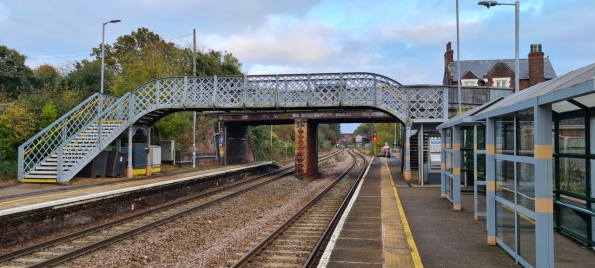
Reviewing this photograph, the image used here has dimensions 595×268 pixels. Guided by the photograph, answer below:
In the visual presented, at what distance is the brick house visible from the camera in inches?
1416

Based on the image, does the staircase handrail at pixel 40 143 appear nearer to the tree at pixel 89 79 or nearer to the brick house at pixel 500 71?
the tree at pixel 89 79

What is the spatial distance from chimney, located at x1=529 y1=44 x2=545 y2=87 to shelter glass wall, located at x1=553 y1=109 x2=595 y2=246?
1241 inches

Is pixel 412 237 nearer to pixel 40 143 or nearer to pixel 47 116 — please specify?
pixel 40 143

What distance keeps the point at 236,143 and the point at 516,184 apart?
100ft

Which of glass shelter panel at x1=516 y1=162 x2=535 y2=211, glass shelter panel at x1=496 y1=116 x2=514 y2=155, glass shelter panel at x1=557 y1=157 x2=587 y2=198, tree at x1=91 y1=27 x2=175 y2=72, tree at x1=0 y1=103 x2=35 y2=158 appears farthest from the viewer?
tree at x1=91 y1=27 x2=175 y2=72

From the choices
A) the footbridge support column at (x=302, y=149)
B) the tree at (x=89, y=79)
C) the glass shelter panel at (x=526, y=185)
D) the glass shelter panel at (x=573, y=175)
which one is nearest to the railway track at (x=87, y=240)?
the glass shelter panel at (x=526, y=185)

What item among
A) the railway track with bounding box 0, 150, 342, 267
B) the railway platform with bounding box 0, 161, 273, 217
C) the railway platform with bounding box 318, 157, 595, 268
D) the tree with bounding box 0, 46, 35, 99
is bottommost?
the railway track with bounding box 0, 150, 342, 267

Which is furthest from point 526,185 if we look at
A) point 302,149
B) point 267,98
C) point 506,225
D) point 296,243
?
point 302,149

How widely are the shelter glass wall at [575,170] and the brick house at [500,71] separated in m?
28.7

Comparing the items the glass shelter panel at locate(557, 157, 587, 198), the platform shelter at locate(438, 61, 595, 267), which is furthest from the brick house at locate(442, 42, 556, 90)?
the platform shelter at locate(438, 61, 595, 267)

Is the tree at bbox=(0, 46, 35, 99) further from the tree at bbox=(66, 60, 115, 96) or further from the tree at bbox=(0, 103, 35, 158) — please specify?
the tree at bbox=(0, 103, 35, 158)

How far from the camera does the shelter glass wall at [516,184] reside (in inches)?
230

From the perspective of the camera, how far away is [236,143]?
117 feet

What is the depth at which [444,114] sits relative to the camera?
19906mm
